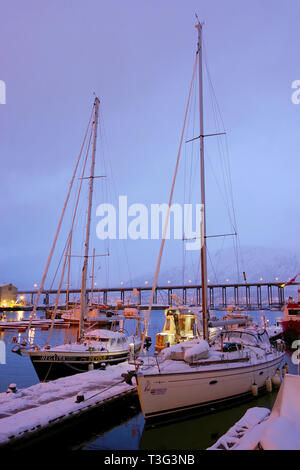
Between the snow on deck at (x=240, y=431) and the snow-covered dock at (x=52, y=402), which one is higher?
the snow on deck at (x=240, y=431)

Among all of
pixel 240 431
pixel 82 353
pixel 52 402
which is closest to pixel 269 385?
pixel 240 431

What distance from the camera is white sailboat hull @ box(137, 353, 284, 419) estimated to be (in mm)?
11102

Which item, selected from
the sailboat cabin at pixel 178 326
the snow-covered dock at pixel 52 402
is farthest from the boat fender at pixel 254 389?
the sailboat cabin at pixel 178 326

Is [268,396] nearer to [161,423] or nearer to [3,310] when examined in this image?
[161,423]

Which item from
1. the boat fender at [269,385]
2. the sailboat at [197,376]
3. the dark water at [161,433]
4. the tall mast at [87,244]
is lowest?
the dark water at [161,433]

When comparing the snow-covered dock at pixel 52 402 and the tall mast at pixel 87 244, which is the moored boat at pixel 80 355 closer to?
the snow-covered dock at pixel 52 402

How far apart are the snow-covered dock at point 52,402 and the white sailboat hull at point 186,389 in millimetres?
2616

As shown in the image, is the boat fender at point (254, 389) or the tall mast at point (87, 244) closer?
the boat fender at point (254, 389)

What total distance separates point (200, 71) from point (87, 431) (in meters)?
19.2

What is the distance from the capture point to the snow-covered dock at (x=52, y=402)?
962cm

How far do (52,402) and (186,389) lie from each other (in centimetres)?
524

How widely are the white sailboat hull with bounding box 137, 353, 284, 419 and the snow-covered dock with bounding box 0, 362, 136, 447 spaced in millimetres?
2616
